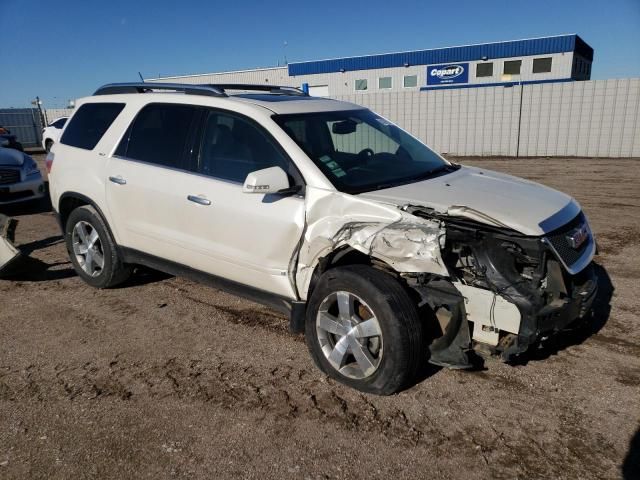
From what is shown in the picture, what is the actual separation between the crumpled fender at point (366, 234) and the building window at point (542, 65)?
34.4m

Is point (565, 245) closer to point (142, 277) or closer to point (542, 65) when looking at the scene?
point (142, 277)

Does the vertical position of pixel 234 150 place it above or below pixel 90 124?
below

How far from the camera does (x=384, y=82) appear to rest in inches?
1491

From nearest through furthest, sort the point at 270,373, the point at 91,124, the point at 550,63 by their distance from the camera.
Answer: the point at 270,373, the point at 91,124, the point at 550,63

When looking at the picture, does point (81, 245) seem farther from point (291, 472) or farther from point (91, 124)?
point (291, 472)

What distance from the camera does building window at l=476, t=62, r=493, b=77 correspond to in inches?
1372

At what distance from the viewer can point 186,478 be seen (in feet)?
8.80

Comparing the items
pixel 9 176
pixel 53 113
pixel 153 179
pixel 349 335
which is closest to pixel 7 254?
pixel 153 179

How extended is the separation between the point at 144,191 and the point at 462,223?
9.00 ft

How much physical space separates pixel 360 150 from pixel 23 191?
25.4 ft

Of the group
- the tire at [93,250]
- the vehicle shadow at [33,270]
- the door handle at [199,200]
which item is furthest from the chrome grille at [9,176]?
the door handle at [199,200]

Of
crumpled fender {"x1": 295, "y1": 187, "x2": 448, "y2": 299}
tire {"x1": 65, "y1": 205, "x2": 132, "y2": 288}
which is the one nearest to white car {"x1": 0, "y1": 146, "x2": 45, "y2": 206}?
tire {"x1": 65, "y1": 205, "x2": 132, "y2": 288}

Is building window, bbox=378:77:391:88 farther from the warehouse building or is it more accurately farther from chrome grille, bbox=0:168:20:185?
chrome grille, bbox=0:168:20:185

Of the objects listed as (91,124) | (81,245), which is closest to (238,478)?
(81,245)
